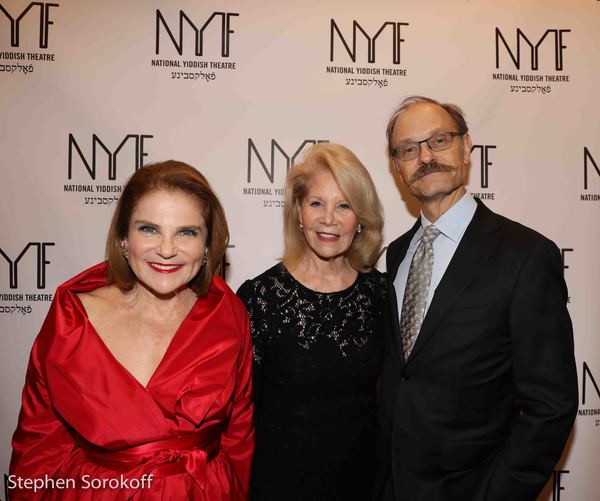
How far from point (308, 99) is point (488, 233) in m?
1.39

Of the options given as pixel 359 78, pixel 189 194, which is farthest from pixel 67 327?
pixel 359 78

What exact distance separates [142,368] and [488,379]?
1.22m

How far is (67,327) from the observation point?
159 centimetres

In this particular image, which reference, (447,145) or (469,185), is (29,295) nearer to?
(447,145)

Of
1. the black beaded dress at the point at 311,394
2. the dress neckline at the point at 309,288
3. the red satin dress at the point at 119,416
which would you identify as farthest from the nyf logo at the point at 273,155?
the red satin dress at the point at 119,416

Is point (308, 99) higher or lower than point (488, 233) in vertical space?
higher

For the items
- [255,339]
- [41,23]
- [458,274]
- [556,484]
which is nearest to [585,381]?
[556,484]

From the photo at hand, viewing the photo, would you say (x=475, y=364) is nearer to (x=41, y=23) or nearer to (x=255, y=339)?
(x=255, y=339)

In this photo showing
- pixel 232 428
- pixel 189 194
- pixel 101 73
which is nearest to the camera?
pixel 189 194

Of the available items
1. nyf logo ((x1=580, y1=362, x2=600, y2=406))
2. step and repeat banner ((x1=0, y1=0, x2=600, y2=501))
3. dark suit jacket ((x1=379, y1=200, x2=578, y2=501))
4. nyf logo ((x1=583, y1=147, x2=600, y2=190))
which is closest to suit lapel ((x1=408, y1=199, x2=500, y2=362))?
dark suit jacket ((x1=379, y1=200, x2=578, y2=501))

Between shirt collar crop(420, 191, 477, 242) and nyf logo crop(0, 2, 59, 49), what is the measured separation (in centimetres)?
233

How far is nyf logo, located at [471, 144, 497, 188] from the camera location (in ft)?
9.11

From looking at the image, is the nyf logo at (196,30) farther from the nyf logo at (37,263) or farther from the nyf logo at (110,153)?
the nyf logo at (37,263)

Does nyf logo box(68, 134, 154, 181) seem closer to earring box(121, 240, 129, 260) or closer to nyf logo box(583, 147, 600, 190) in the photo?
earring box(121, 240, 129, 260)
